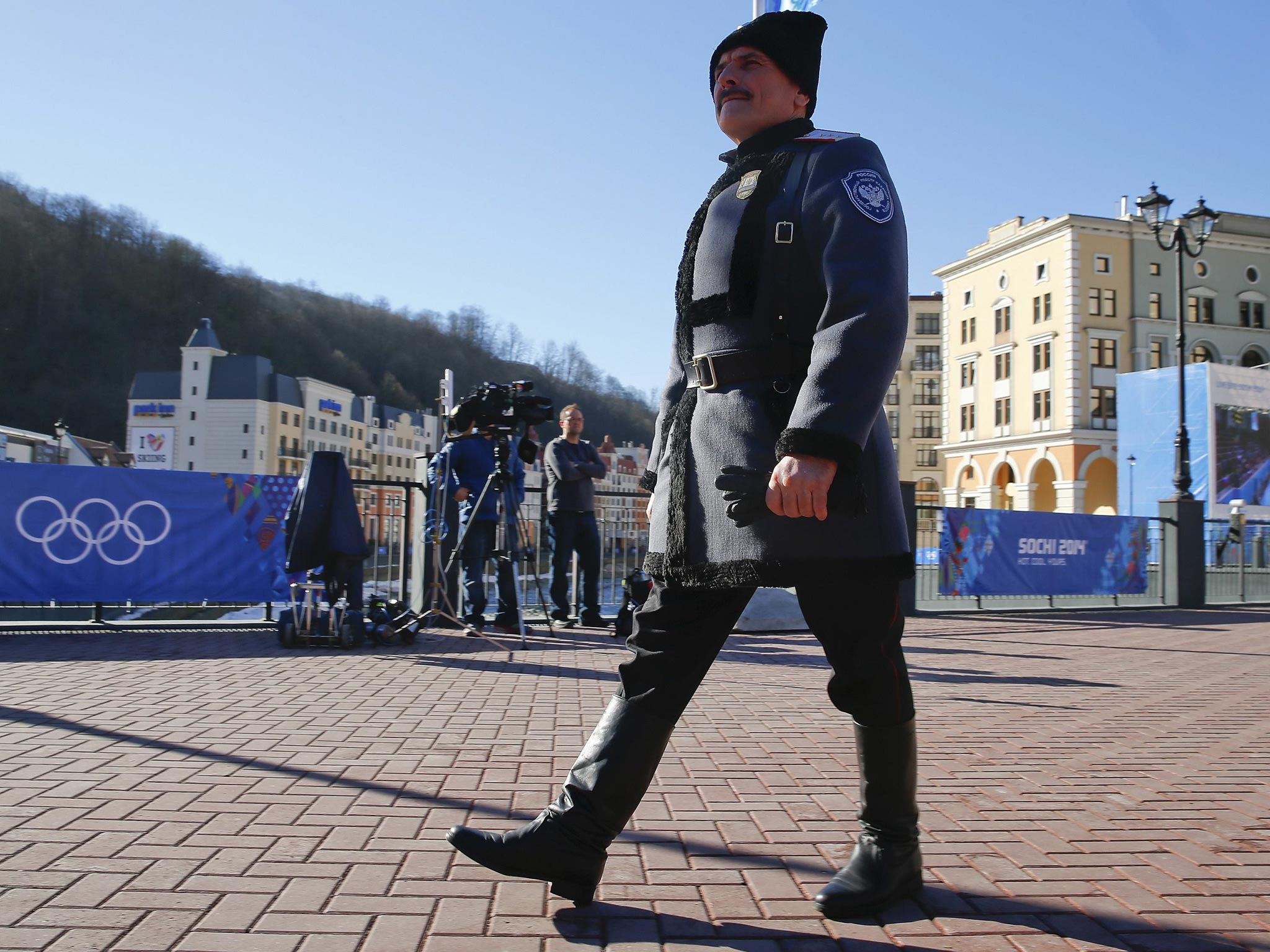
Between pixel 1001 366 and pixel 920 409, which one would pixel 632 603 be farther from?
pixel 920 409

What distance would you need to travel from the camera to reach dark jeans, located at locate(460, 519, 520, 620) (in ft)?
29.7

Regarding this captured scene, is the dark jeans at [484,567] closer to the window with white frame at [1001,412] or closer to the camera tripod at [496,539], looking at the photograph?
the camera tripod at [496,539]

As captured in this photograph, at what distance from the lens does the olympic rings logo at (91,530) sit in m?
9.29

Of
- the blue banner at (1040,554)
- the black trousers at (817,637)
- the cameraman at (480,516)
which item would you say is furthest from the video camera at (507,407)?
the blue banner at (1040,554)

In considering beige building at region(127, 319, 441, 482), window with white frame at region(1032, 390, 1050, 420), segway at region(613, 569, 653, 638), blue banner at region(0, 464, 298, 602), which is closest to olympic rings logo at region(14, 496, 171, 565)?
blue banner at region(0, 464, 298, 602)

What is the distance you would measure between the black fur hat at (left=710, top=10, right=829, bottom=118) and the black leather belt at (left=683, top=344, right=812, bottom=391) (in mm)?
757

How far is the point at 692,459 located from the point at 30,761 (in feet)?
9.76

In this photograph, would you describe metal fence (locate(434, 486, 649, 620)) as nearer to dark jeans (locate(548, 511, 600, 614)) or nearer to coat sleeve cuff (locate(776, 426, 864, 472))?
dark jeans (locate(548, 511, 600, 614))

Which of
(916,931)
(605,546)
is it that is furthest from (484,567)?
(916,931)

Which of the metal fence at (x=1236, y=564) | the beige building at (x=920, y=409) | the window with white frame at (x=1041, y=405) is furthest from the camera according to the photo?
the beige building at (x=920, y=409)

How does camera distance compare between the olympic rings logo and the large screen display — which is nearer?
the olympic rings logo

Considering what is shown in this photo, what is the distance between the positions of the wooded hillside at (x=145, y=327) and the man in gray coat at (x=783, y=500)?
9253 cm

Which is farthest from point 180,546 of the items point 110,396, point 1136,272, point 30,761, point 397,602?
point 110,396

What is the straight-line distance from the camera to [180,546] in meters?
9.68
